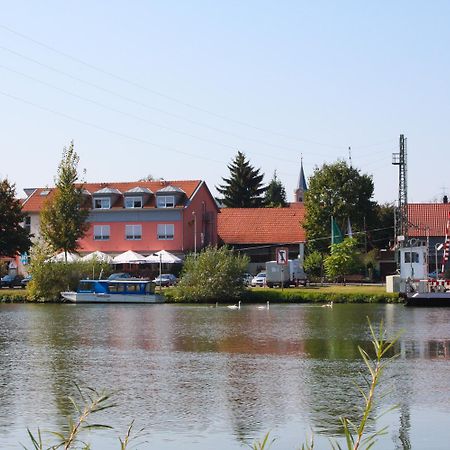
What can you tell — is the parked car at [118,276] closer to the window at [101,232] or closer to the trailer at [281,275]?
the window at [101,232]

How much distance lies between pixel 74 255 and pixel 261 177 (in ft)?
147

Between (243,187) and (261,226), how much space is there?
25.2m

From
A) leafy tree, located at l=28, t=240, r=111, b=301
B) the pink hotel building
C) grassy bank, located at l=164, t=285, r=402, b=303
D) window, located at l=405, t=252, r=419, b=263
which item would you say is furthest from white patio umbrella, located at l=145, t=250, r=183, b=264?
window, located at l=405, t=252, r=419, b=263

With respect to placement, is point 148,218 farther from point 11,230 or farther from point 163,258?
point 11,230

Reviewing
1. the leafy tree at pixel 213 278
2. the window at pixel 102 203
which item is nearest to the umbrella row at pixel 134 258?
the window at pixel 102 203

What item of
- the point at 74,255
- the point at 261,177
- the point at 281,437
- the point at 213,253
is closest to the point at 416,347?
the point at 281,437

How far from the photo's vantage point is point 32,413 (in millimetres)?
26062

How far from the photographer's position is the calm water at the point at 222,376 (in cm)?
2377

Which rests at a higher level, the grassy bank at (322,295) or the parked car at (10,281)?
the parked car at (10,281)

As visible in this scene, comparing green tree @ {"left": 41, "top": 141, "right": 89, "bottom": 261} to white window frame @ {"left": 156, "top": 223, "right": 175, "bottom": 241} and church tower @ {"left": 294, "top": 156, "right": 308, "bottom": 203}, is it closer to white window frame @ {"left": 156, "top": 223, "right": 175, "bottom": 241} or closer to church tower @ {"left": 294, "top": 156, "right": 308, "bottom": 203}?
white window frame @ {"left": 156, "top": 223, "right": 175, "bottom": 241}

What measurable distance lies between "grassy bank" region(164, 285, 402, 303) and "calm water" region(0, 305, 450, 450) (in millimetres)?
12042

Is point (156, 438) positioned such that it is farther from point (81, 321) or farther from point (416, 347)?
point (81, 321)

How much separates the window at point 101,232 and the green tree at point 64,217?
829 cm

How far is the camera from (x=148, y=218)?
3868 inches
